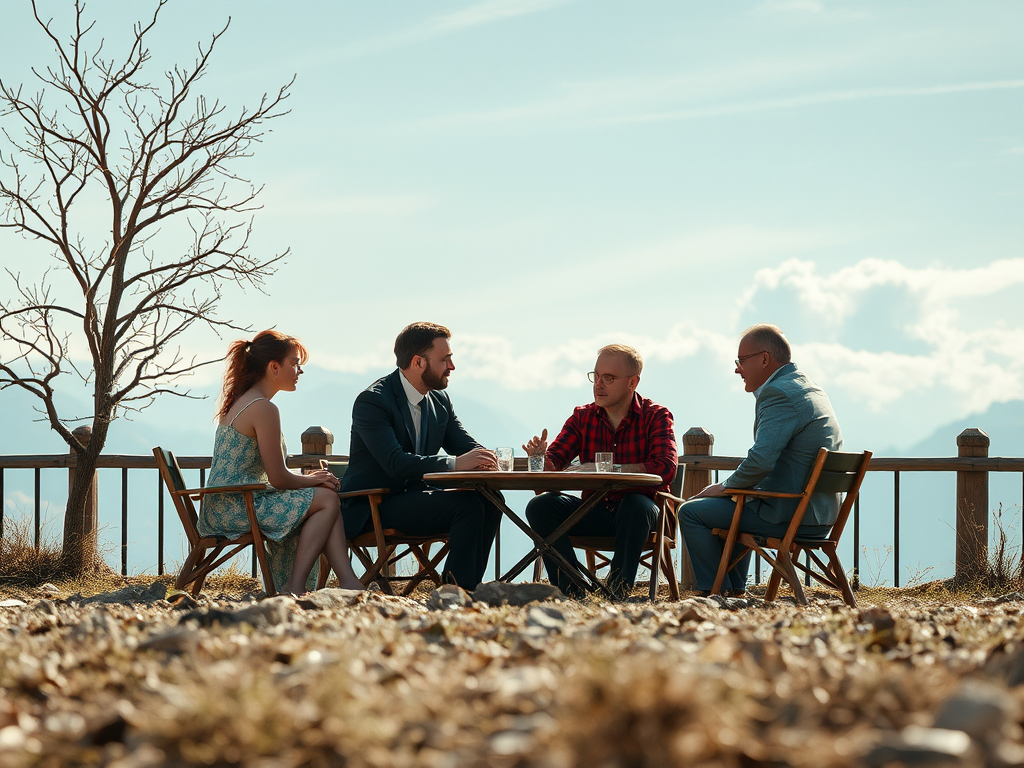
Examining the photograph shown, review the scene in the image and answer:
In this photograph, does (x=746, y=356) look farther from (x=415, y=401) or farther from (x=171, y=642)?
(x=171, y=642)

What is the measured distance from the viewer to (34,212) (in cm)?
741

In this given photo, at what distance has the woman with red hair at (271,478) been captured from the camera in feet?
15.4

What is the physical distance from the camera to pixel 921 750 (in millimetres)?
1236

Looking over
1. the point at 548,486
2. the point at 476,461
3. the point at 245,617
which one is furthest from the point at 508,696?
the point at 476,461

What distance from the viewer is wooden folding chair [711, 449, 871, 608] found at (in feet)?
14.7

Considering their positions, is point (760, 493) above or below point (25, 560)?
above

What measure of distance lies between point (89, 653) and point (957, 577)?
5806mm

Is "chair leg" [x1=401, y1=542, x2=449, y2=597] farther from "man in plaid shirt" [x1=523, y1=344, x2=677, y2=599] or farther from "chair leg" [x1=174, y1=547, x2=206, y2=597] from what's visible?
"chair leg" [x1=174, y1=547, x2=206, y2=597]

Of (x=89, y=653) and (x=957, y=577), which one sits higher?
(x=89, y=653)

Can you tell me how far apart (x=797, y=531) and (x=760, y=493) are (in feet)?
1.08

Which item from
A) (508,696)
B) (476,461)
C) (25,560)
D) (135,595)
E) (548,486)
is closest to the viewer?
(508,696)

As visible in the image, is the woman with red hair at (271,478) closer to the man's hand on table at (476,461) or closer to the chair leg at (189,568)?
the chair leg at (189,568)

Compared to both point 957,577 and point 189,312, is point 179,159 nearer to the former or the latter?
point 189,312

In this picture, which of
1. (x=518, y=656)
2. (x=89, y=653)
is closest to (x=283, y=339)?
(x=89, y=653)
